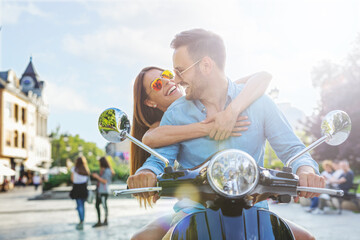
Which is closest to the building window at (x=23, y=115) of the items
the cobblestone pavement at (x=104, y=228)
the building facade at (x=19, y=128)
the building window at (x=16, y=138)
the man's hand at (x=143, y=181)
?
the building facade at (x=19, y=128)

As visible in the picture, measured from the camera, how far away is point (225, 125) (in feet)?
6.51

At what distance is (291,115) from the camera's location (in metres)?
2.43

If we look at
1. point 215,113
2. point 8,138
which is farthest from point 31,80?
point 215,113

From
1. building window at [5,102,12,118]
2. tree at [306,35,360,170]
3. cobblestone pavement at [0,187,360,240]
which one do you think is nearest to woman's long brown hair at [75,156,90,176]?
cobblestone pavement at [0,187,360,240]

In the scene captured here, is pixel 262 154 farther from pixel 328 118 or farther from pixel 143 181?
pixel 143 181

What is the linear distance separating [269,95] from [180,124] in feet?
1.62

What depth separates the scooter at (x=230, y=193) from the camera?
140cm

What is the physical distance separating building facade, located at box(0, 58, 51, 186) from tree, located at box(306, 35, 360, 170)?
2435 cm

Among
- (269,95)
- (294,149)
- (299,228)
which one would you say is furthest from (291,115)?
(299,228)

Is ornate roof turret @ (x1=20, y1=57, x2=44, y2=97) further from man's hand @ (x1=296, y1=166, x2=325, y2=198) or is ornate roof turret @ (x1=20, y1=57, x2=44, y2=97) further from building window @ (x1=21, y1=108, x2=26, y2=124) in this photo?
man's hand @ (x1=296, y1=166, x2=325, y2=198)

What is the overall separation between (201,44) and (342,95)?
20.7 meters

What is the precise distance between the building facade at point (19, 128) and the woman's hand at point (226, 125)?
3570 centimetres

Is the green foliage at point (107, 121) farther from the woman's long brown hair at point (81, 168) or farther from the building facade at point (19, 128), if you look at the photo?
the building facade at point (19, 128)

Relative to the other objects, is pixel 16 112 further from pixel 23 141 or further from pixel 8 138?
pixel 8 138
